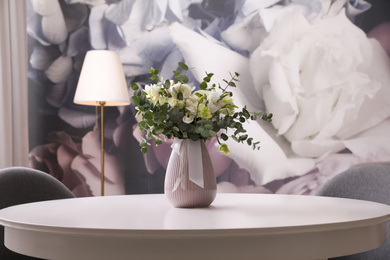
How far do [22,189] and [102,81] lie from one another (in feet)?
4.11

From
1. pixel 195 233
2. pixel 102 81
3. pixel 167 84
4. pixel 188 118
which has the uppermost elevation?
pixel 167 84

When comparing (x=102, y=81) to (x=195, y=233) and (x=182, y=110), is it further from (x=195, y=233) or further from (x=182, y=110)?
(x=195, y=233)

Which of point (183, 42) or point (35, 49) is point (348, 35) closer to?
point (183, 42)

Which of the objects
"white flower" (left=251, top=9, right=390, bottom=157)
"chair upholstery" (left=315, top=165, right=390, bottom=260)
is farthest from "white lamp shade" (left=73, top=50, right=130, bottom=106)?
"chair upholstery" (left=315, top=165, right=390, bottom=260)

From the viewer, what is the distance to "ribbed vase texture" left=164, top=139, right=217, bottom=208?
1648 millimetres

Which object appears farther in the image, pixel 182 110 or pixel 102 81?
pixel 102 81

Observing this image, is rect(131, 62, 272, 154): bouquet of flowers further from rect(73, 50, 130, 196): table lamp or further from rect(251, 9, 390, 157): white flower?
rect(251, 9, 390, 157): white flower

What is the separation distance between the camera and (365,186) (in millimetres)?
2365

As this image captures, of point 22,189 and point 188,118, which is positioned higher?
point 188,118

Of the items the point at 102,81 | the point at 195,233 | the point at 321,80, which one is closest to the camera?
the point at 195,233

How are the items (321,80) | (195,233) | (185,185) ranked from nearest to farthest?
1. (195,233)
2. (185,185)
3. (321,80)

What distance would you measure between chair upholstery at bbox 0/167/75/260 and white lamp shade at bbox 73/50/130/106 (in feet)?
3.53

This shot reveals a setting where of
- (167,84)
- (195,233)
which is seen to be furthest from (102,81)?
(195,233)

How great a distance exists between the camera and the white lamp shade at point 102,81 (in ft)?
11.0
